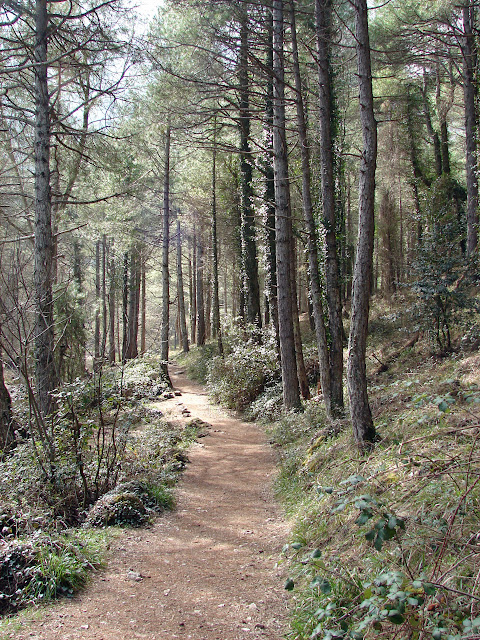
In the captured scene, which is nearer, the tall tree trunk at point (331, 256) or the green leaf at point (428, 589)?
the green leaf at point (428, 589)

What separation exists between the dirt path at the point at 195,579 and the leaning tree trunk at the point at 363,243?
165cm

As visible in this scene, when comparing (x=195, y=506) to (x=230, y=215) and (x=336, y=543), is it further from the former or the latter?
(x=230, y=215)

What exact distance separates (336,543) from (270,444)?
5.28 metres

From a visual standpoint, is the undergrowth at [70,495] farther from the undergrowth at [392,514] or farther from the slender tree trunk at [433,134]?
the slender tree trunk at [433,134]

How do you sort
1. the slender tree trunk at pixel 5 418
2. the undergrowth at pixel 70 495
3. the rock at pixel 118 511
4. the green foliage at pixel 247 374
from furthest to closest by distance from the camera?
the green foliage at pixel 247 374 → the slender tree trunk at pixel 5 418 → the rock at pixel 118 511 → the undergrowth at pixel 70 495

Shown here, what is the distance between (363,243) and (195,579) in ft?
12.7

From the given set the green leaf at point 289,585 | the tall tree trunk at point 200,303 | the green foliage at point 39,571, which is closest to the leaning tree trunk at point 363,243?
the green foliage at point 39,571

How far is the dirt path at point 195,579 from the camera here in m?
3.33

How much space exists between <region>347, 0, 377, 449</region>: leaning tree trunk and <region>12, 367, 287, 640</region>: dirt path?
165 centimetres

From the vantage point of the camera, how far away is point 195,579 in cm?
421

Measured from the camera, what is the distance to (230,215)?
66.0ft

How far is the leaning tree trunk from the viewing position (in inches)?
203

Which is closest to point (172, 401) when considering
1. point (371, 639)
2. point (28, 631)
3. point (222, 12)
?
point (222, 12)

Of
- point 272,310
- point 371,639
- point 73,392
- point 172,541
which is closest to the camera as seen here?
point 371,639
